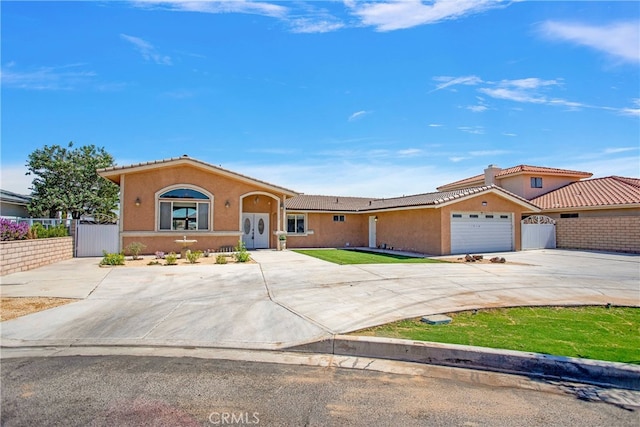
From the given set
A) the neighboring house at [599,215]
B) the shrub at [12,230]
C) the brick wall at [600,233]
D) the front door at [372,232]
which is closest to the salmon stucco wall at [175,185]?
the shrub at [12,230]

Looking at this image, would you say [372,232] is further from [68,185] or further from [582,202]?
[68,185]

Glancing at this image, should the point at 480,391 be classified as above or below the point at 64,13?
below

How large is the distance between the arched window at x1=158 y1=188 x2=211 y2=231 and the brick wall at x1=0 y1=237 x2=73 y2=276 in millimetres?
4380

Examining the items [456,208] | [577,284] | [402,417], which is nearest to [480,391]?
[402,417]

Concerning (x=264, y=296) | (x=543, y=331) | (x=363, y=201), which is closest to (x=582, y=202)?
(x=363, y=201)

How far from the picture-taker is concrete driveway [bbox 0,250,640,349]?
6.25 meters

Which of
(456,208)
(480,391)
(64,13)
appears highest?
(64,13)

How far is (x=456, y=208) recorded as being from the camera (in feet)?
65.7

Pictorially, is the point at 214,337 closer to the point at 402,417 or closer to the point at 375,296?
the point at 402,417

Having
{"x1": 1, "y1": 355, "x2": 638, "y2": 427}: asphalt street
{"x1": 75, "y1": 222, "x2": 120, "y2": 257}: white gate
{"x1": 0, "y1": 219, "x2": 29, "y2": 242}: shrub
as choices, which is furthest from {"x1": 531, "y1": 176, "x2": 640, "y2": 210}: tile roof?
{"x1": 0, "y1": 219, "x2": 29, "y2": 242}: shrub

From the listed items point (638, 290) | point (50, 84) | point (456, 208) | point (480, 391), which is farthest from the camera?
point (456, 208)

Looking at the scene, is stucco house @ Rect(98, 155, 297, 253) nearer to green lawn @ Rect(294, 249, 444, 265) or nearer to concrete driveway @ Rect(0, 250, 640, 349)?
concrete driveway @ Rect(0, 250, 640, 349)

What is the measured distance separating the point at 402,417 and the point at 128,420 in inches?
105

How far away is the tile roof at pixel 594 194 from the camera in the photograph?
2381 centimetres
